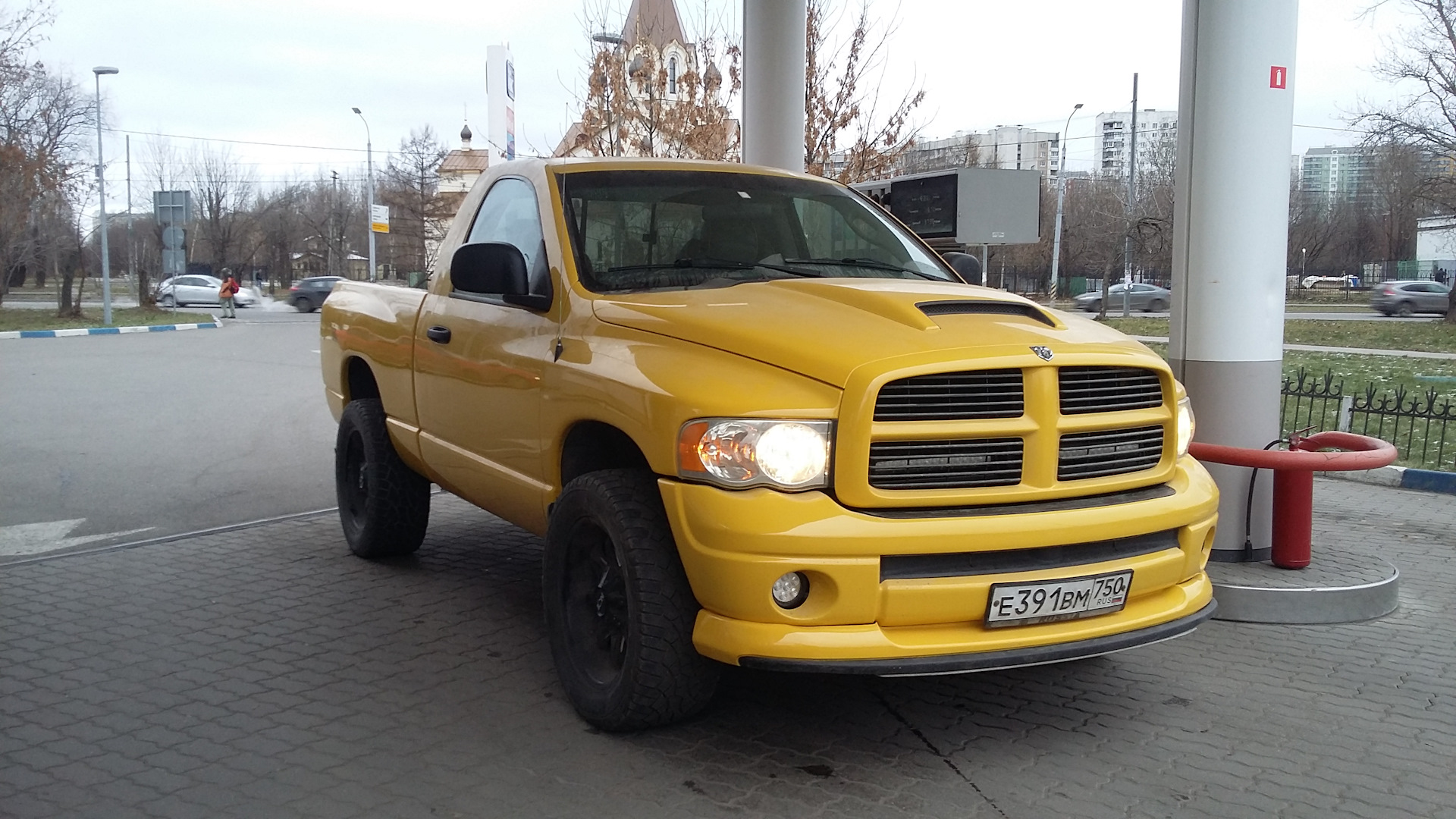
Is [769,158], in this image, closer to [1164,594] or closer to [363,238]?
[1164,594]

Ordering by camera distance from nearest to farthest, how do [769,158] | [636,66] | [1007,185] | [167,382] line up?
[1007,185], [769,158], [636,66], [167,382]

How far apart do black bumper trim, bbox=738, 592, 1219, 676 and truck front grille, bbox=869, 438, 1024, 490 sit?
48cm

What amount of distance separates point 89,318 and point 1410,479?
3895cm

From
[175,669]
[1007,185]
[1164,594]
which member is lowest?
[175,669]

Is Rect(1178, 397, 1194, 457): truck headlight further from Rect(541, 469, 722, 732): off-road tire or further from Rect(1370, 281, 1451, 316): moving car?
Rect(1370, 281, 1451, 316): moving car

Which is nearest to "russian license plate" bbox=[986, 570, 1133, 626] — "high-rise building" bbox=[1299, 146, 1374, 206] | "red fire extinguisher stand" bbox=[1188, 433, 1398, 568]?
"red fire extinguisher stand" bbox=[1188, 433, 1398, 568]

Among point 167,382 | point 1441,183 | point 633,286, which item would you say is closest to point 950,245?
point 633,286

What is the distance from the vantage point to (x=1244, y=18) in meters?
5.91

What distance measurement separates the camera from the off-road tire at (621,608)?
3.60m

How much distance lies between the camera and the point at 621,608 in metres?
3.89

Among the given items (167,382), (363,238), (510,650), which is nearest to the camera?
(510,650)

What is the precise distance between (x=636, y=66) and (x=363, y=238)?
7229 centimetres

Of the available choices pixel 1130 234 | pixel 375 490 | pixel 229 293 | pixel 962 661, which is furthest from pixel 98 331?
pixel 962 661

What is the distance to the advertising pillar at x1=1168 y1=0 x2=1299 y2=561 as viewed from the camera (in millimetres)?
5926
